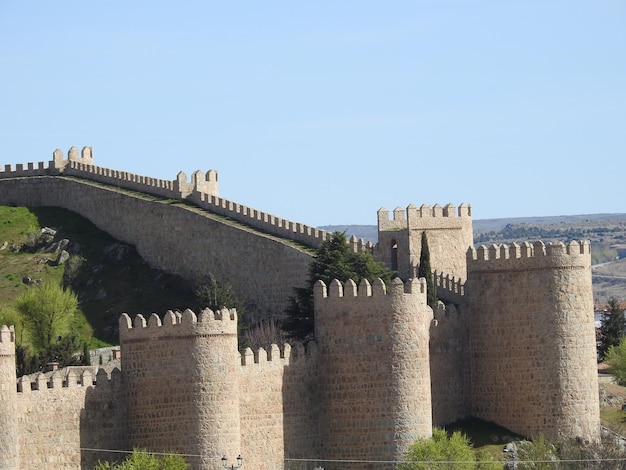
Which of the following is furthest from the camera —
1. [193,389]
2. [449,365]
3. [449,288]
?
[449,288]

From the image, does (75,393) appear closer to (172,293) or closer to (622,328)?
(172,293)

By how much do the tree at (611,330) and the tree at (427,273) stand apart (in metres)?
17.5

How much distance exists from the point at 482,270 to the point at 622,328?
2788 centimetres

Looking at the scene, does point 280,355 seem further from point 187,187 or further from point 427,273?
point 187,187

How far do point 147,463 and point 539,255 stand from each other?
577 inches

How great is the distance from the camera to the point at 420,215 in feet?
244

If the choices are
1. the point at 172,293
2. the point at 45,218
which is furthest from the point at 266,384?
the point at 45,218

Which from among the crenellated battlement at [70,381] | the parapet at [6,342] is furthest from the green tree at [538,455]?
the parapet at [6,342]

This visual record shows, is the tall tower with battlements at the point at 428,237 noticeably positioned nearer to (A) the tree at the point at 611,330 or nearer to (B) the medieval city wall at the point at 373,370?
(B) the medieval city wall at the point at 373,370

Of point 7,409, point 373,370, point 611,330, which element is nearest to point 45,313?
point 373,370

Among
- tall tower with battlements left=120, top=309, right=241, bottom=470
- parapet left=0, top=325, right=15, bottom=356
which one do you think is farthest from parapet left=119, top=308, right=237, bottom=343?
parapet left=0, top=325, right=15, bottom=356

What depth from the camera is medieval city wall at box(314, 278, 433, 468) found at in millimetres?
60125

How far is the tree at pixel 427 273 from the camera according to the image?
6681 centimetres

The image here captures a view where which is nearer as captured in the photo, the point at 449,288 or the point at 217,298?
the point at 449,288
